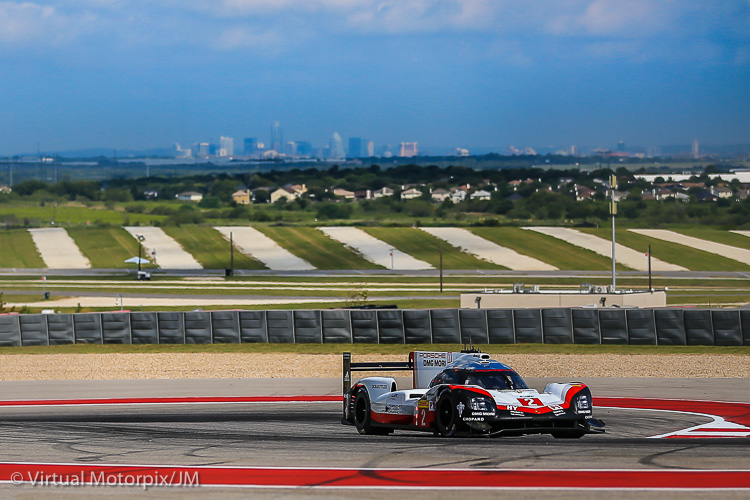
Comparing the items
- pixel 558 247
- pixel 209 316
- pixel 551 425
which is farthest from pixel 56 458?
pixel 558 247

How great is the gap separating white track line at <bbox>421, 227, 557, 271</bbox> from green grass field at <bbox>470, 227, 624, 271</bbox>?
1277 millimetres

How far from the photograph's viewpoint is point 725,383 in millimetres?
27328

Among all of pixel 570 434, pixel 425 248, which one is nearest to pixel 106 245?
pixel 425 248

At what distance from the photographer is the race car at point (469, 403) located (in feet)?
53.8

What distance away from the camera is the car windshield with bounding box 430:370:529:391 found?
17.1m

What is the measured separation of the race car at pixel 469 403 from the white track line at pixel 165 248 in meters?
88.2

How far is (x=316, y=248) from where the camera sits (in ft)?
379

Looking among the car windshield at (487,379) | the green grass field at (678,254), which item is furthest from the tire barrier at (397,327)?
the green grass field at (678,254)

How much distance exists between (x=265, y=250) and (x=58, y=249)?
27740mm

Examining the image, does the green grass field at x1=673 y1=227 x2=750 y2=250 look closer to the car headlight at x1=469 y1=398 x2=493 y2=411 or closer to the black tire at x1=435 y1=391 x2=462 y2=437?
the black tire at x1=435 y1=391 x2=462 y2=437

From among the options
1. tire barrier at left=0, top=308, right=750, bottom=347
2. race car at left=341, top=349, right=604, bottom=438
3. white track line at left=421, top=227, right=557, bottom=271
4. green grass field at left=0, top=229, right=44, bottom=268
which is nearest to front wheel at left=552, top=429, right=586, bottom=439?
race car at left=341, top=349, right=604, bottom=438

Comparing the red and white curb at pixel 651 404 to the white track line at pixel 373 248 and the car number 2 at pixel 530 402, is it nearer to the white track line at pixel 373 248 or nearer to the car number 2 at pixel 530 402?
the car number 2 at pixel 530 402

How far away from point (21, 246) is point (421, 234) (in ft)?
178

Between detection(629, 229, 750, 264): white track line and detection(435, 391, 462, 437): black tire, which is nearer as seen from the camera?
detection(435, 391, 462, 437): black tire
